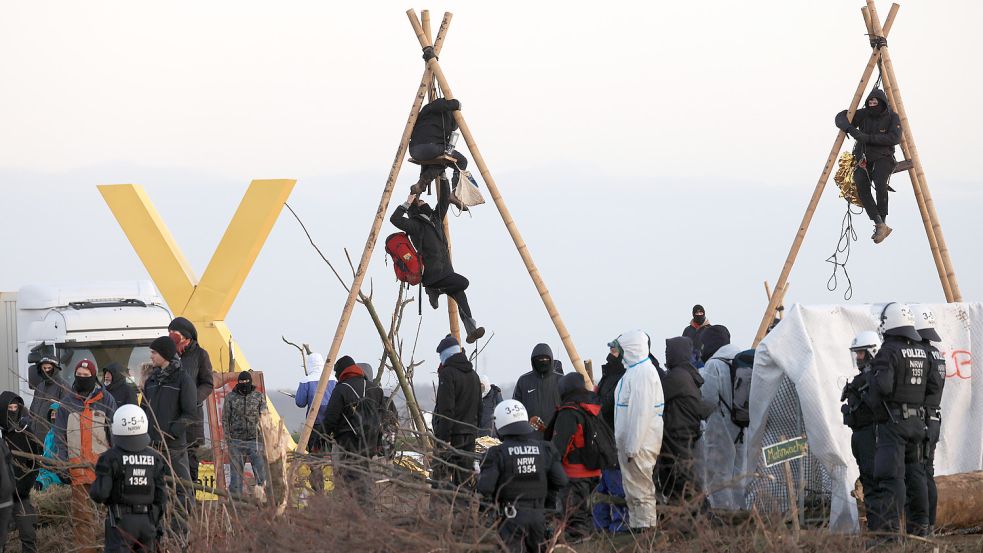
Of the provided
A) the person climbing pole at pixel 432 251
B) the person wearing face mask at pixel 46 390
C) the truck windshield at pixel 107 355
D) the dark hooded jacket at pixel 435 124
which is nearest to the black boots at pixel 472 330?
the person climbing pole at pixel 432 251

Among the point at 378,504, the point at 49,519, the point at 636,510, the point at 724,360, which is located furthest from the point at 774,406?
the point at 49,519

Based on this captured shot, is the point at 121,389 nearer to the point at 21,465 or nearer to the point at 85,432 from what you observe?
the point at 85,432

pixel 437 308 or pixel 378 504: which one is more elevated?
pixel 437 308

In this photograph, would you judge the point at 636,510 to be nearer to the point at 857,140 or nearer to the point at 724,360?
the point at 724,360

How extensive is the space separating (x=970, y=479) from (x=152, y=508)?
266 inches

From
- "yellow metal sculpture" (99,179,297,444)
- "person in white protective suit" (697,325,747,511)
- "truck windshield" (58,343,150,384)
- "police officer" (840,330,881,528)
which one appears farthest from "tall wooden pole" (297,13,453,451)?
"yellow metal sculpture" (99,179,297,444)

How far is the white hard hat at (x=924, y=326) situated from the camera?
34.6 ft

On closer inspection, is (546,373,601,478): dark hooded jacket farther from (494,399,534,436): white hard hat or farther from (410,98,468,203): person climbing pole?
(410,98,468,203): person climbing pole

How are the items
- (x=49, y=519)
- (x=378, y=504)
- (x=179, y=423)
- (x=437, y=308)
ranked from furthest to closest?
1. (x=49, y=519)
2. (x=437, y=308)
3. (x=179, y=423)
4. (x=378, y=504)

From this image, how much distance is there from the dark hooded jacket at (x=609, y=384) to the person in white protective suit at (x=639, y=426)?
37 cm

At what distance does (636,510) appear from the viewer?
10.4m

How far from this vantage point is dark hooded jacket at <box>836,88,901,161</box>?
513 inches

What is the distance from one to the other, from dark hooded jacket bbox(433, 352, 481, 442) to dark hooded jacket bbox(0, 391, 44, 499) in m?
3.89

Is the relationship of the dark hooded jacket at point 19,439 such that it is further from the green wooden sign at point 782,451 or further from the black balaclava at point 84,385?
the green wooden sign at point 782,451
